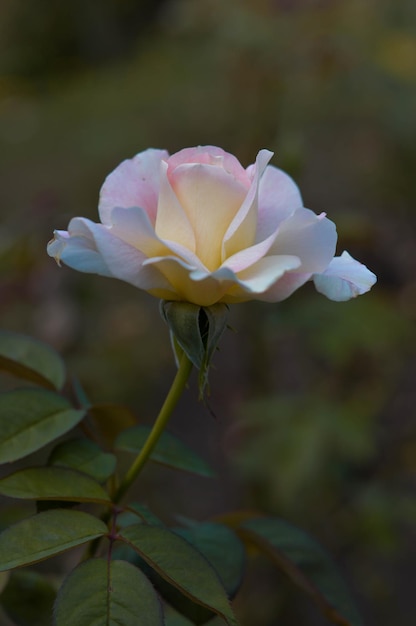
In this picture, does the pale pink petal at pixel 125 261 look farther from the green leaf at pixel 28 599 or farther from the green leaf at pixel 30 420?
the green leaf at pixel 28 599

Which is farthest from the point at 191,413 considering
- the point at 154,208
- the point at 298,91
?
the point at 154,208

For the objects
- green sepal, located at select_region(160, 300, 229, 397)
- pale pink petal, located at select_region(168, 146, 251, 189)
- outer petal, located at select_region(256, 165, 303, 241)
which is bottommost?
green sepal, located at select_region(160, 300, 229, 397)

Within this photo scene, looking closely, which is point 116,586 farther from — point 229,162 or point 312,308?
point 312,308

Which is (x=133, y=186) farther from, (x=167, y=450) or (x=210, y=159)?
(x=167, y=450)

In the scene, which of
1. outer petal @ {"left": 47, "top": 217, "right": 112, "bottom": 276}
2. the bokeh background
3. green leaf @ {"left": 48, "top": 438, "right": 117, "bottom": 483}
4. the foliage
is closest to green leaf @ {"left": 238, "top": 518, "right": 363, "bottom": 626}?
the foliage

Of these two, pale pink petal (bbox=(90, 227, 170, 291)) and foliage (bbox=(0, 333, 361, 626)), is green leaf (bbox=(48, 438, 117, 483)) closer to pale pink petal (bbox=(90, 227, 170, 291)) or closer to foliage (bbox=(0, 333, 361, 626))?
foliage (bbox=(0, 333, 361, 626))

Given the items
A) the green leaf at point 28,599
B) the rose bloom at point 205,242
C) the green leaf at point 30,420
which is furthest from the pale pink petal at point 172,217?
the green leaf at point 28,599

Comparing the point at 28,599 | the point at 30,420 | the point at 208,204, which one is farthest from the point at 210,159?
the point at 28,599
